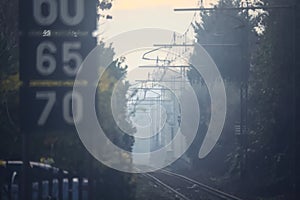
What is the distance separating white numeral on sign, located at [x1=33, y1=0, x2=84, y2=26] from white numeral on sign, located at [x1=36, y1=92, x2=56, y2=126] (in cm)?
106

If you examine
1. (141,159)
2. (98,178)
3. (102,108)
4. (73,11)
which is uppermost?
(73,11)

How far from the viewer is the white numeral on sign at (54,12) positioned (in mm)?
12484

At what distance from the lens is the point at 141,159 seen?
92.9 m

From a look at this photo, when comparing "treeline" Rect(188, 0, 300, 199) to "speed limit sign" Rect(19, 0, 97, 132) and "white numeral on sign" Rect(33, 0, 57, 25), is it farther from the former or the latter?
"white numeral on sign" Rect(33, 0, 57, 25)

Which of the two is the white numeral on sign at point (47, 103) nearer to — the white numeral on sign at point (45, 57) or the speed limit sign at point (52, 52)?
the speed limit sign at point (52, 52)

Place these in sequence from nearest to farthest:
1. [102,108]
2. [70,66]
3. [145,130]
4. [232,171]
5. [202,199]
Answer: [70,66], [102,108], [202,199], [232,171], [145,130]

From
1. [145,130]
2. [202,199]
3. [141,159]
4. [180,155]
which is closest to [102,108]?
[202,199]

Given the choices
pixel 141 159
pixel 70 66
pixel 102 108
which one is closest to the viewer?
pixel 70 66

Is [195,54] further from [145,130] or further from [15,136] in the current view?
[15,136]

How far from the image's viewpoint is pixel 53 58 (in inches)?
496

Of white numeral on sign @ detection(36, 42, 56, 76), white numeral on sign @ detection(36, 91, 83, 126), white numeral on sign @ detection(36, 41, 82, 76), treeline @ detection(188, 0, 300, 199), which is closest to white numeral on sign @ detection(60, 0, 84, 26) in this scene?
white numeral on sign @ detection(36, 41, 82, 76)

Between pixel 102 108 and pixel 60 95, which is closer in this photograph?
pixel 60 95

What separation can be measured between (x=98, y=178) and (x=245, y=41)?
22395 millimetres

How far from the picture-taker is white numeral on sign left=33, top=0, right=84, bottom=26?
1248 centimetres
